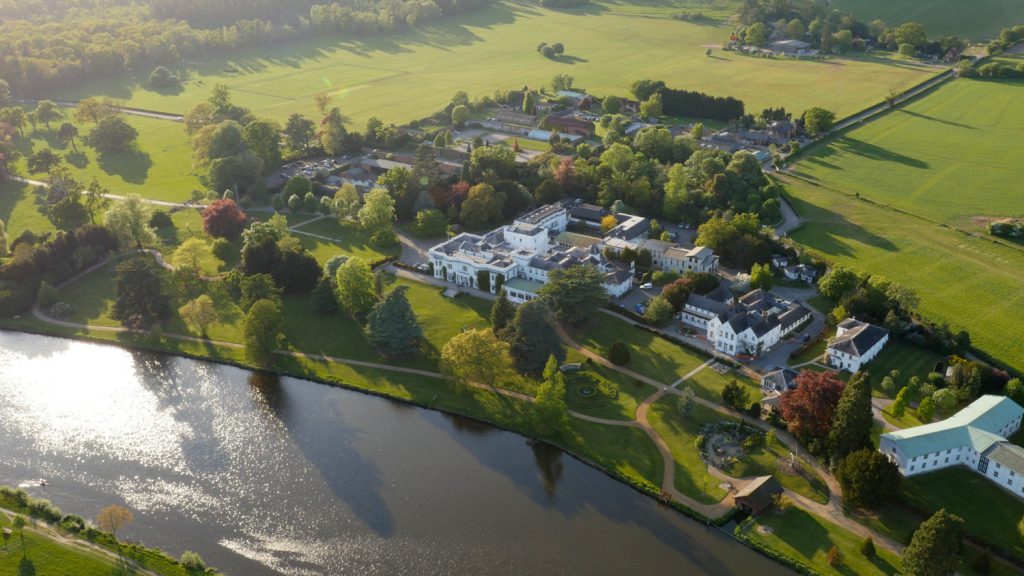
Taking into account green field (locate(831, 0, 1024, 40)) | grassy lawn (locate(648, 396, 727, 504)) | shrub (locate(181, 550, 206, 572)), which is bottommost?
shrub (locate(181, 550, 206, 572))

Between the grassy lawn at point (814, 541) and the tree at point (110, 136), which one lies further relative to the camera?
the tree at point (110, 136)

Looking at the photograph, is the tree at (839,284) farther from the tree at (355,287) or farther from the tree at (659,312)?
the tree at (355,287)

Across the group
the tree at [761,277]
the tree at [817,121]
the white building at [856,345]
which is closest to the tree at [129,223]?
the tree at [761,277]

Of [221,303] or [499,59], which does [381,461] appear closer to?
[221,303]

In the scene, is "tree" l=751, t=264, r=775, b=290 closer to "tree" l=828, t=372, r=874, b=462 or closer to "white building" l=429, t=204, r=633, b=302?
"white building" l=429, t=204, r=633, b=302

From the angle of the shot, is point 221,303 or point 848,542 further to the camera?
point 221,303

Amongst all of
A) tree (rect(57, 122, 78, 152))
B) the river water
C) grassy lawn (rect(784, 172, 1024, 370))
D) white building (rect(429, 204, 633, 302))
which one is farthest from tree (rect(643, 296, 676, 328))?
tree (rect(57, 122, 78, 152))

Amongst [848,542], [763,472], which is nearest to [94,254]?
[763,472]
